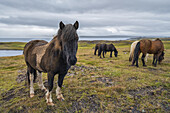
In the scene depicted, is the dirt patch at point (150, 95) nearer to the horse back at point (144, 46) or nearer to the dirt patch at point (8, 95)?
the horse back at point (144, 46)

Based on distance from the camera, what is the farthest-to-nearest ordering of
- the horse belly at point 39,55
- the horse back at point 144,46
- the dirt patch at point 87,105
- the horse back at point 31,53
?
1. the horse back at point 144,46
2. the horse back at point 31,53
3. the horse belly at point 39,55
4. the dirt patch at point 87,105

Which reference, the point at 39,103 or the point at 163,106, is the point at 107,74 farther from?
the point at 39,103

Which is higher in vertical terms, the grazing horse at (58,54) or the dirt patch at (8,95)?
the grazing horse at (58,54)

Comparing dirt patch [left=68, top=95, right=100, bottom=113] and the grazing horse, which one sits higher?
the grazing horse

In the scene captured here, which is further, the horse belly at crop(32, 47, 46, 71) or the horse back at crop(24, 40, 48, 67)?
the horse back at crop(24, 40, 48, 67)

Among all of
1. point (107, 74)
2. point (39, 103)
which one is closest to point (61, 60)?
point (39, 103)

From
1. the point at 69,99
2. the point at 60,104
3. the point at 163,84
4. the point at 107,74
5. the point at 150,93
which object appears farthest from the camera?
the point at 107,74

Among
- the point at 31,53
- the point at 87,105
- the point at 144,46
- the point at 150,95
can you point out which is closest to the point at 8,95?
the point at 31,53

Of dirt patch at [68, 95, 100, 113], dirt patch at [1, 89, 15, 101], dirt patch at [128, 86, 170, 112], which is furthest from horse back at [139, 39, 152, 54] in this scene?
dirt patch at [1, 89, 15, 101]

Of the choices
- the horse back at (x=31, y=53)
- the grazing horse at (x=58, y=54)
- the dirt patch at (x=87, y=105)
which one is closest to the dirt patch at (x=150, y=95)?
the dirt patch at (x=87, y=105)

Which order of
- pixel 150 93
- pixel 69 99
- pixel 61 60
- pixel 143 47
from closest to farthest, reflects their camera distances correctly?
1. pixel 61 60
2. pixel 69 99
3. pixel 150 93
4. pixel 143 47

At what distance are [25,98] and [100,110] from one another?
341 cm

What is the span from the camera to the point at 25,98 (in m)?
4.55

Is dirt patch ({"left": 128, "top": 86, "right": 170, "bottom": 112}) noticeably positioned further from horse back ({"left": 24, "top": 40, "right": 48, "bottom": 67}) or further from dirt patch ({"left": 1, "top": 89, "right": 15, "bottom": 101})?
dirt patch ({"left": 1, "top": 89, "right": 15, "bottom": 101})
